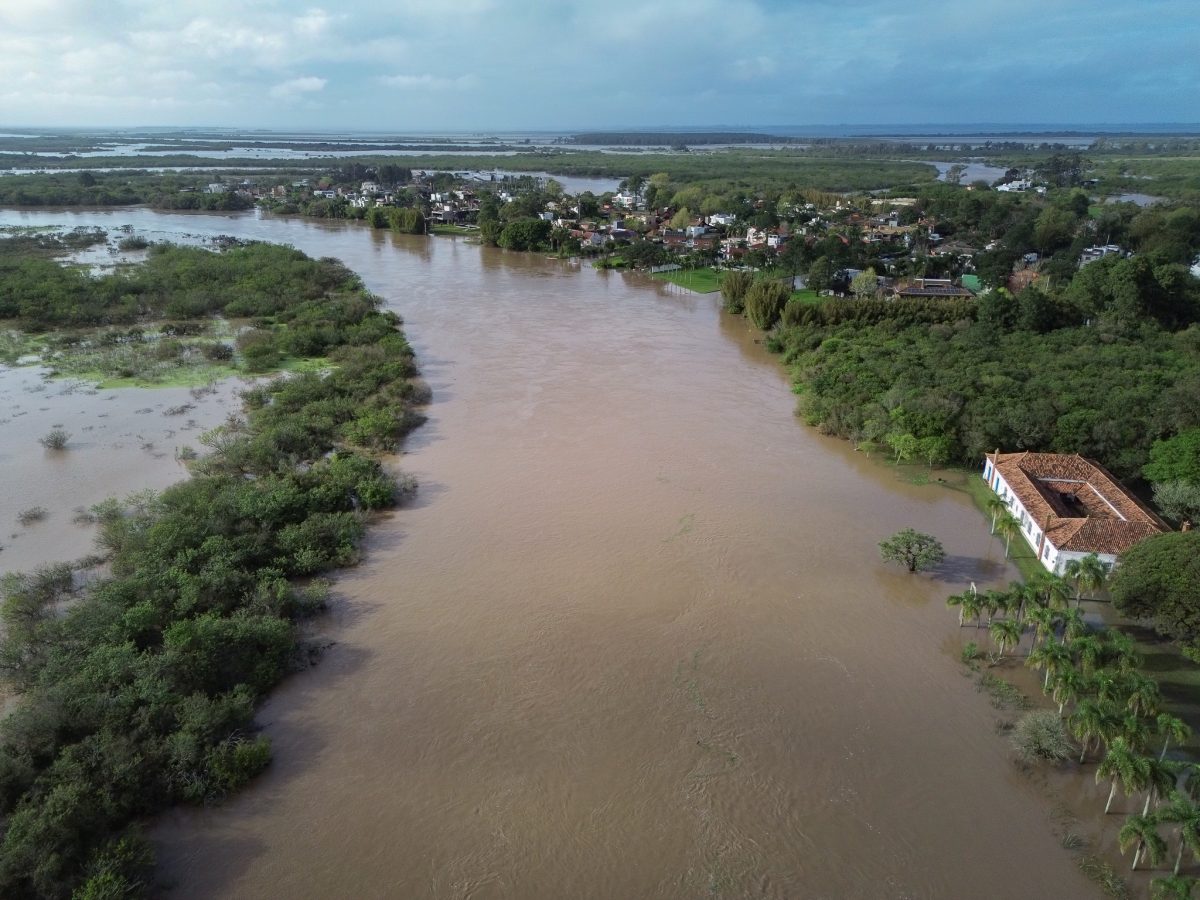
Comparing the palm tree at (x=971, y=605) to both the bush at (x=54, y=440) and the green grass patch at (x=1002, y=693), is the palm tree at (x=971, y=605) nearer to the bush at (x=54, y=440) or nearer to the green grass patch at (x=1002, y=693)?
the green grass patch at (x=1002, y=693)

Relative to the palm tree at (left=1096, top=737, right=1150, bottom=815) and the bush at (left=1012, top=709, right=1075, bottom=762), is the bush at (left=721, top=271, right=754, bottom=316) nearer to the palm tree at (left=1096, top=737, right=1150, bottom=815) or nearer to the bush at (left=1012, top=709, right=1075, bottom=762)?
the bush at (left=1012, top=709, right=1075, bottom=762)

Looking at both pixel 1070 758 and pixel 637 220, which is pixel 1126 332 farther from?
pixel 637 220

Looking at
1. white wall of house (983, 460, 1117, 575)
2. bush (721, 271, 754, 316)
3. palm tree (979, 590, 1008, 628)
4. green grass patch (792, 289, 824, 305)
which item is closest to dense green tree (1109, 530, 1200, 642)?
white wall of house (983, 460, 1117, 575)

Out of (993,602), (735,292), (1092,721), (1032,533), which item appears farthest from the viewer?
(735,292)

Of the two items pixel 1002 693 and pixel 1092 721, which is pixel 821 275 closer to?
pixel 1002 693

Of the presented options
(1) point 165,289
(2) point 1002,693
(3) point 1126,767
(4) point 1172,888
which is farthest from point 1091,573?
(1) point 165,289

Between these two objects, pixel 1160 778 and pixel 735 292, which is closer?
pixel 1160 778

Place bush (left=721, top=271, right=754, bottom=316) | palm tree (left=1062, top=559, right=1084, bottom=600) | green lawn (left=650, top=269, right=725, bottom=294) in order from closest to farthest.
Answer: palm tree (left=1062, top=559, right=1084, bottom=600) < bush (left=721, top=271, right=754, bottom=316) < green lawn (left=650, top=269, right=725, bottom=294)
